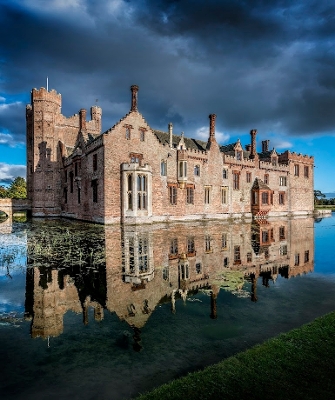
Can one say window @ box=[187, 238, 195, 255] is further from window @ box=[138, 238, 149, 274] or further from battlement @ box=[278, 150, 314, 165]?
battlement @ box=[278, 150, 314, 165]

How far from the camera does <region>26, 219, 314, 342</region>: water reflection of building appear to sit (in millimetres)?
6613

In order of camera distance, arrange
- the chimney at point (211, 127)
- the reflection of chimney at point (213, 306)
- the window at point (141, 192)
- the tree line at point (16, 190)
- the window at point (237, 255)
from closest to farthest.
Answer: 1. the reflection of chimney at point (213, 306)
2. the window at point (237, 255)
3. the window at point (141, 192)
4. the chimney at point (211, 127)
5. the tree line at point (16, 190)

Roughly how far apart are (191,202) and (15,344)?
2993 centimetres

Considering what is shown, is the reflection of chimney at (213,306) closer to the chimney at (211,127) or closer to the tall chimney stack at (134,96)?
the tall chimney stack at (134,96)

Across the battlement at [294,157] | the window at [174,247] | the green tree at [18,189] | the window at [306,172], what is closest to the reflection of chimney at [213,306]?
the window at [174,247]

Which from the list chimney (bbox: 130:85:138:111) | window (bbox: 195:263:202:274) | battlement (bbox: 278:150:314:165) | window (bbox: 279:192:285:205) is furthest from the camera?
battlement (bbox: 278:150:314:165)

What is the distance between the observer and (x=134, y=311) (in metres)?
6.46

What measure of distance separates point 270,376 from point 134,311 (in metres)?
3.56

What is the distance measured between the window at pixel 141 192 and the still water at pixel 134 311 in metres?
14.7

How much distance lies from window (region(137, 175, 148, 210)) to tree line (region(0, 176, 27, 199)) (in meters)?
54.5

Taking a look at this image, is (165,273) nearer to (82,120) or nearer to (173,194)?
(173,194)

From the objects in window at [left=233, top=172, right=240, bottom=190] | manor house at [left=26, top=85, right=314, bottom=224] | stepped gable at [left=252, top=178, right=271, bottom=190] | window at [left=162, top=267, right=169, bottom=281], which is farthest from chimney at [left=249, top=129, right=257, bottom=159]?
window at [left=162, top=267, right=169, bottom=281]

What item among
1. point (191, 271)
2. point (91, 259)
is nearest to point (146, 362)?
point (191, 271)

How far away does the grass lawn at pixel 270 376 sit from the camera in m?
3.32
